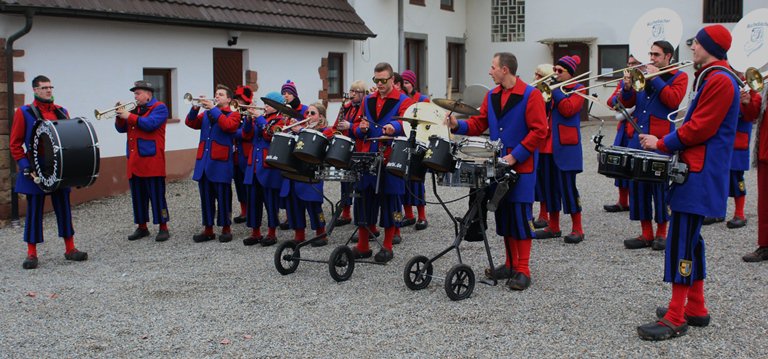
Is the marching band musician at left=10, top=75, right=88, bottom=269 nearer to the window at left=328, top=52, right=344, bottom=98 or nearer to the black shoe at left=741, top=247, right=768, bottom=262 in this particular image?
the black shoe at left=741, top=247, right=768, bottom=262

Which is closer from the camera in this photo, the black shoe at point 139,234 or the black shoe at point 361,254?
the black shoe at point 361,254

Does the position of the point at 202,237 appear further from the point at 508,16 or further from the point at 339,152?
the point at 508,16

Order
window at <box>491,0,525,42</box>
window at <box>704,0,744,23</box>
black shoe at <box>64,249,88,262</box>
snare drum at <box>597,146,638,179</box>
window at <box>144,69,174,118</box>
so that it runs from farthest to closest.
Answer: window at <box>491,0,525,42</box> → window at <box>704,0,744,23</box> → window at <box>144,69,174,118</box> → black shoe at <box>64,249,88,262</box> → snare drum at <box>597,146,638,179</box>

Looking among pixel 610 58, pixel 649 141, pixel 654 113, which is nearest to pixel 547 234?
pixel 654 113

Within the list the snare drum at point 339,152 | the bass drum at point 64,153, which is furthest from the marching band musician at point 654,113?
the bass drum at point 64,153

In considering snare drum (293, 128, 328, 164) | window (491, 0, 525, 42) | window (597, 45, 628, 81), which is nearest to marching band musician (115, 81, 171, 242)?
A: snare drum (293, 128, 328, 164)

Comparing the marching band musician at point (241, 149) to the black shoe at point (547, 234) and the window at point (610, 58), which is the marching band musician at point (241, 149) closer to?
the black shoe at point (547, 234)

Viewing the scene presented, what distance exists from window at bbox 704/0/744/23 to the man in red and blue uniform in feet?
61.0

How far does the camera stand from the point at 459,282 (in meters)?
6.37

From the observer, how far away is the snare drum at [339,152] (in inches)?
270

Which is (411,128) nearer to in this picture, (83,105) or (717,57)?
(717,57)

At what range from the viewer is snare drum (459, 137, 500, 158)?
624 cm

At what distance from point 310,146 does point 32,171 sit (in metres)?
2.68

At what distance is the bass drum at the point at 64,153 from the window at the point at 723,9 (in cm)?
1942
